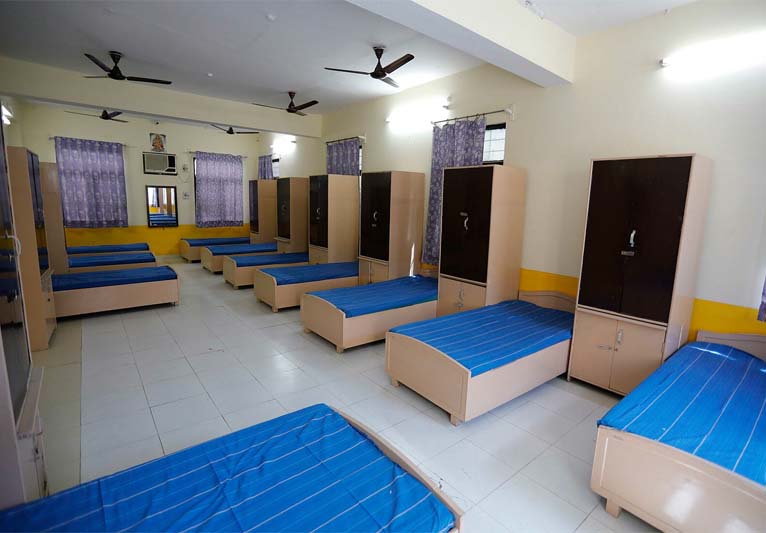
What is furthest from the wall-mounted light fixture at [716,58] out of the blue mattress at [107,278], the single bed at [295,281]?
the blue mattress at [107,278]

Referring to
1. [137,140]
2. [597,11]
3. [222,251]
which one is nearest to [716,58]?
[597,11]

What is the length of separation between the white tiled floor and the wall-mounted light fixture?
2585mm

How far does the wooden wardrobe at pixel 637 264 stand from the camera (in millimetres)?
2611

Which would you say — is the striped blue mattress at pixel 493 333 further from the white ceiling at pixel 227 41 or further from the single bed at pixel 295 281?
the white ceiling at pixel 227 41

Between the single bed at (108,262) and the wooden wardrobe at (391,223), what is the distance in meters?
3.77

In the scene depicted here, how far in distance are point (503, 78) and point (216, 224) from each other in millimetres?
7258

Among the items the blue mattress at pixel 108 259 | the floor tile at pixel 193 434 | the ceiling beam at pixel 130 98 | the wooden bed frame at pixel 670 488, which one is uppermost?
the ceiling beam at pixel 130 98

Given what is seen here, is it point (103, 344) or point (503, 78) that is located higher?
point (503, 78)

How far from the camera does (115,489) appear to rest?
148 centimetres

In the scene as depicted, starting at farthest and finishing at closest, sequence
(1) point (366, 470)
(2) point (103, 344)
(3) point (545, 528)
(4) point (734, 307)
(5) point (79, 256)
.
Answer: (5) point (79, 256) → (2) point (103, 344) → (4) point (734, 307) → (3) point (545, 528) → (1) point (366, 470)

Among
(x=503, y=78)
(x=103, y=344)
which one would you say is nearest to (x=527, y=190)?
(x=503, y=78)

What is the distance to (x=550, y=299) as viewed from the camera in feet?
12.7

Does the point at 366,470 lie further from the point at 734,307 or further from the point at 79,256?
the point at 79,256

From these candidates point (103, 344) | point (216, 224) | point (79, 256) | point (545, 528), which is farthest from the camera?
point (216, 224)
